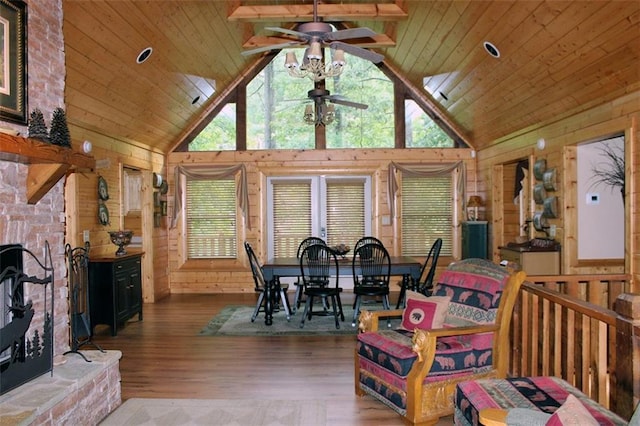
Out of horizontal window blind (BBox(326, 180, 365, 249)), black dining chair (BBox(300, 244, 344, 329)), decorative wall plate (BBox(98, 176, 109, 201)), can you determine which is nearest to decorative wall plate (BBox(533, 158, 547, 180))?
black dining chair (BBox(300, 244, 344, 329))

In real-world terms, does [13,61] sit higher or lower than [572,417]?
higher

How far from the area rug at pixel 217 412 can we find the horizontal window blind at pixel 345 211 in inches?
191

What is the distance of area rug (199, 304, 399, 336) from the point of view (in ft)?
17.4

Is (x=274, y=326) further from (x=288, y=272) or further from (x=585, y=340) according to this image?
(x=585, y=340)

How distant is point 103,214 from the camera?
580cm

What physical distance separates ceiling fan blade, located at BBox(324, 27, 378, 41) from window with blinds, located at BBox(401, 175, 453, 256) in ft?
14.6

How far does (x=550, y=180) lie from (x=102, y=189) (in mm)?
5328

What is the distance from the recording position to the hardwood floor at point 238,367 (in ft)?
11.5

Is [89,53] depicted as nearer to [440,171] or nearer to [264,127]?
[264,127]

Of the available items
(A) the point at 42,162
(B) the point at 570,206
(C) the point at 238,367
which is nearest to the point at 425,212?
(B) the point at 570,206

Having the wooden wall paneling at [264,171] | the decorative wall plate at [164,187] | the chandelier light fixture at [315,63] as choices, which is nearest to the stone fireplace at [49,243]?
the chandelier light fixture at [315,63]

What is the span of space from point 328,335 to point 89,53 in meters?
3.72

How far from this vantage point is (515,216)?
23.7 ft

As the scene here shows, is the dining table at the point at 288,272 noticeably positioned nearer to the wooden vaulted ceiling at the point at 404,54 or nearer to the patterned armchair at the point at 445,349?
the patterned armchair at the point at 445,349
